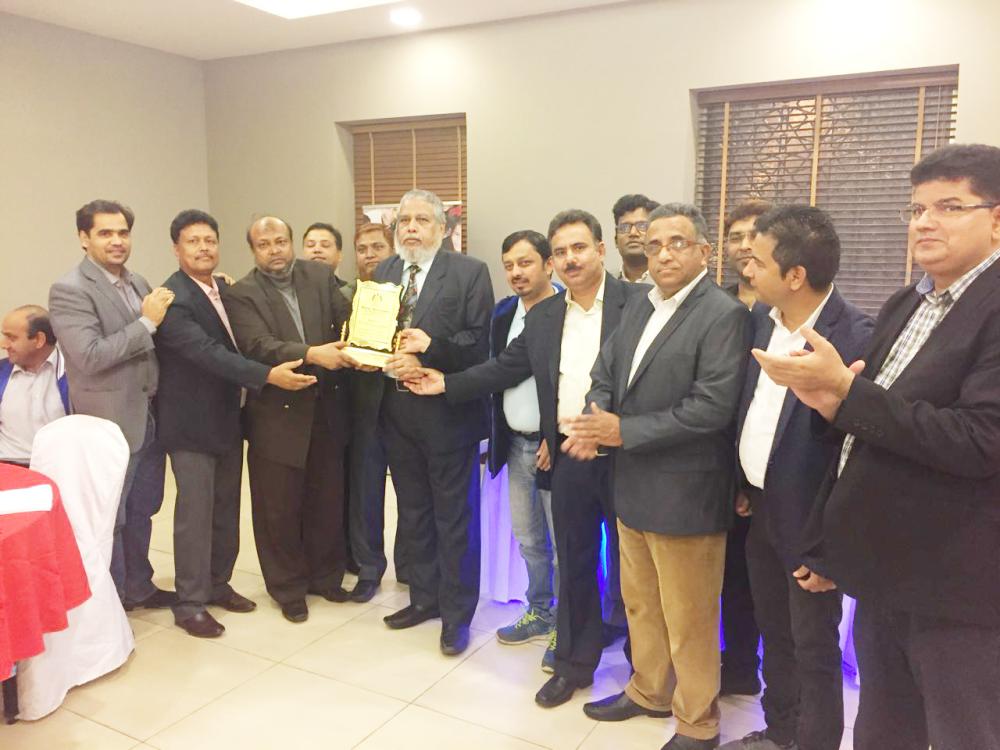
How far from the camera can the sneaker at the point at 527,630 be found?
2.98 meters

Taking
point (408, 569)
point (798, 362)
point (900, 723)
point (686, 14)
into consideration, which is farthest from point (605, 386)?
point (686, 14)

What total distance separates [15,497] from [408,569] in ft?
5.02

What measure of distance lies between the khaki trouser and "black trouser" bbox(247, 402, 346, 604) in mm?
1477

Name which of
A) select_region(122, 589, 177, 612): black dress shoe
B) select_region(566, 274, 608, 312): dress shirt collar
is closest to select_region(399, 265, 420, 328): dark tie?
select_region(566, 274, 608, 312): dress shirt collar

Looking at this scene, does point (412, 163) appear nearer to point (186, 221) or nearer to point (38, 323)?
point (186, 221)

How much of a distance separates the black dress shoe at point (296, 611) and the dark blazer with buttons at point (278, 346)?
2.02 ft

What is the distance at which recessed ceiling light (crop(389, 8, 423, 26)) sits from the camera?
15.2ft

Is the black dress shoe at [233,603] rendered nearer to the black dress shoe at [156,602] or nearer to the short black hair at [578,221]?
the black dress shoe at [156,602]

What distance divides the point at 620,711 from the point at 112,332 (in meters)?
2.29

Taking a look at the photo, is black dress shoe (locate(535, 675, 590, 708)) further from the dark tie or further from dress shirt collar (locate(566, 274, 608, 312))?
the dark tie

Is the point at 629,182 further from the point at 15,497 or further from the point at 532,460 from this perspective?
the point at 15,497

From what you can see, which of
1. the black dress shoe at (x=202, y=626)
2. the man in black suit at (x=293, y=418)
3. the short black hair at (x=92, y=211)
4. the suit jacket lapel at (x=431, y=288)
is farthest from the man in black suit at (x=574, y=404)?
the short black hair at (x=92, y=211)

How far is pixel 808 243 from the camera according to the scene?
1816mm

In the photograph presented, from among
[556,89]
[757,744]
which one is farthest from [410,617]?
[556,89]
